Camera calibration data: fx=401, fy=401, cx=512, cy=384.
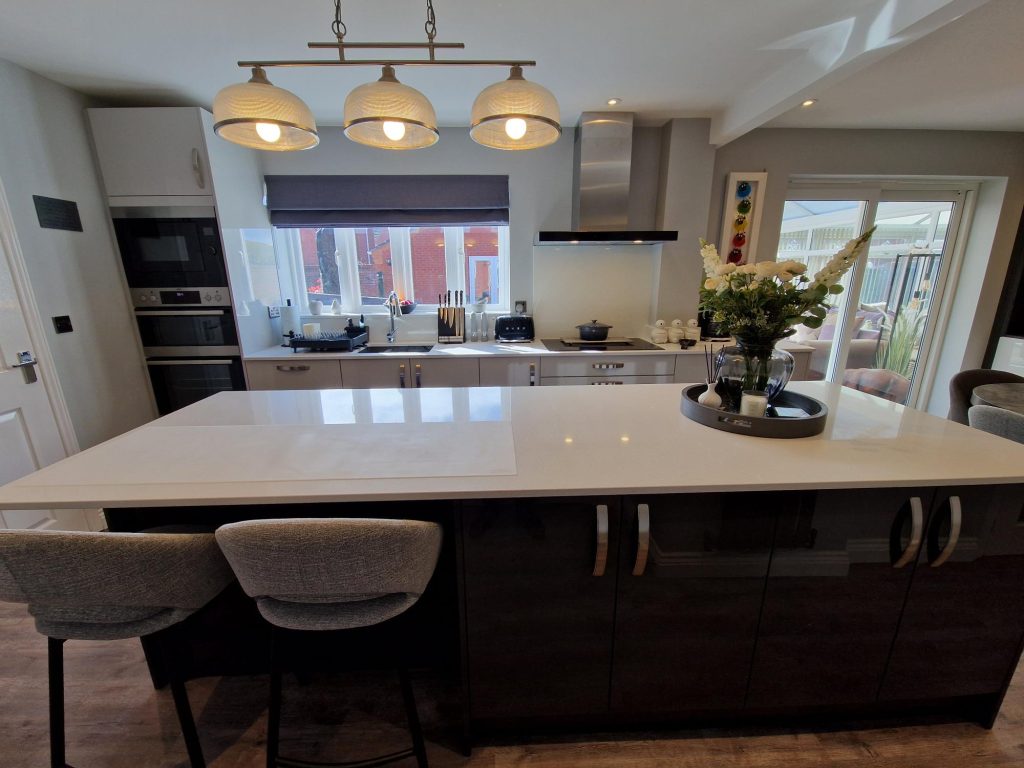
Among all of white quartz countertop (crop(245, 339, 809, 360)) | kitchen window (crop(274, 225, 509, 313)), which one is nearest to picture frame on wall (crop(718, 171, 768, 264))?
white quartz countertop (crop(245, 339, 809, 360))

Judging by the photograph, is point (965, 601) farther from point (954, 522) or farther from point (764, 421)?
point (764, 421)

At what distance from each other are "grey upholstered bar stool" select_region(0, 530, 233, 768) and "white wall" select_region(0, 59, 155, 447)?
1.99m

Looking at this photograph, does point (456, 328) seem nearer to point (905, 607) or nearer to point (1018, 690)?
point (905, 607)

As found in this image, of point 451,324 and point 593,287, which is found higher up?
point 593,287

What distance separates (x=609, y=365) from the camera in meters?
2.93

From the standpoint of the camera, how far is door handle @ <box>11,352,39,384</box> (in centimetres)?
199

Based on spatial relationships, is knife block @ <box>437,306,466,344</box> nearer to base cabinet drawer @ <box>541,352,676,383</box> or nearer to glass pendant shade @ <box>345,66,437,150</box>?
base cabinet drawer @ <box>541,352,676,383</box>

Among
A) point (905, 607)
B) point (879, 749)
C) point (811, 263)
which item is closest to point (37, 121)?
point (905, 607)

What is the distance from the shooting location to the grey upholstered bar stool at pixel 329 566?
80cm

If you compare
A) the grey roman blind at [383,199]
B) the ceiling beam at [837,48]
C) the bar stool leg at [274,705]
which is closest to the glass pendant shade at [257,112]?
the bar stool leg at [274,705]

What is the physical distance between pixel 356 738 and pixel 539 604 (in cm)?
80

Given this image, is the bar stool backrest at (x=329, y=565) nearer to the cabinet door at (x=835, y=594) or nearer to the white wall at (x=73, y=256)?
the cabinet door at (x=835, y=594)

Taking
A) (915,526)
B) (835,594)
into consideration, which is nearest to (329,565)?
(835,594)

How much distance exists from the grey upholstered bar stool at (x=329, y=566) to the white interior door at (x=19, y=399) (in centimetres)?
201
